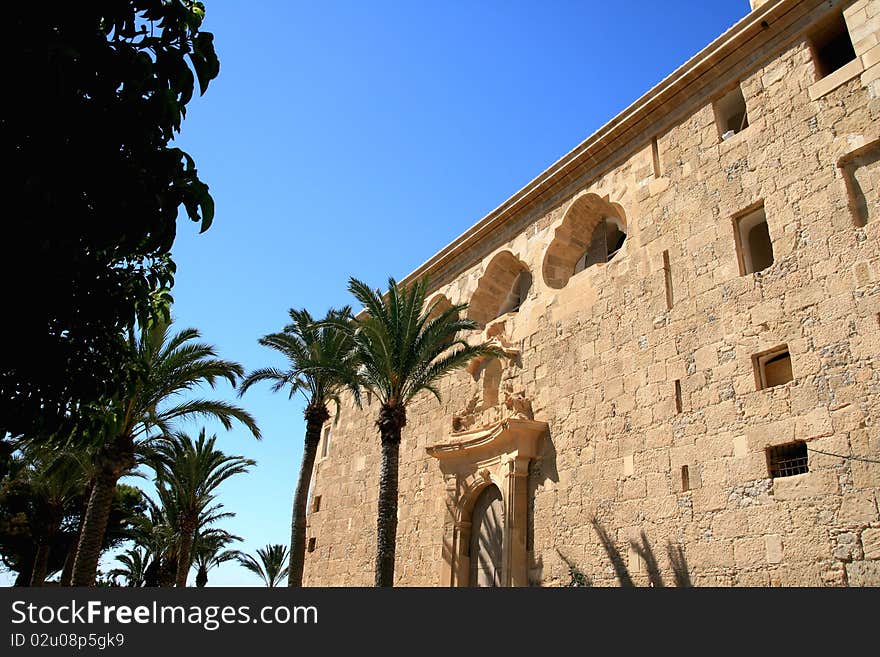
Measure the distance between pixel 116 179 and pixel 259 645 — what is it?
10.4ft

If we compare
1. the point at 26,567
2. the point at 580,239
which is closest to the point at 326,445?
the point at 580,239

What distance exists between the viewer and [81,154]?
14.5 feet

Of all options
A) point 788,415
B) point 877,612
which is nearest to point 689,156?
point 788,415

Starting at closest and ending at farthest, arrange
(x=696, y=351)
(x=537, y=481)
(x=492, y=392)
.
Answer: (x=696, y=351) < (x=537, y=481) < (x=492, y=392)

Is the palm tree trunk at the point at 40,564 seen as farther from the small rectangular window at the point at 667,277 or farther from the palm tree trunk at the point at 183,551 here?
the small rectangular window at the point at 667,277

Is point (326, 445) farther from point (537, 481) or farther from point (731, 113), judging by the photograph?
point (731, 113)

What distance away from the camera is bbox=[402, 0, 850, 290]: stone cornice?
10.6 metres

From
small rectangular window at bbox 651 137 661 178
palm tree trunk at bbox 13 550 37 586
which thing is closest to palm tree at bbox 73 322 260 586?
small rectangular window at bbox 651 137 661 178

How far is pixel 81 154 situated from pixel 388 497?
894 cm

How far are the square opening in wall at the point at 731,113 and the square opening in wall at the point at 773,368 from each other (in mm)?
3814

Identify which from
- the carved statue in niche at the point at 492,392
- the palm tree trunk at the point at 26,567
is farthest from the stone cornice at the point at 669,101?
the palm tree trunk at the point at 26,567

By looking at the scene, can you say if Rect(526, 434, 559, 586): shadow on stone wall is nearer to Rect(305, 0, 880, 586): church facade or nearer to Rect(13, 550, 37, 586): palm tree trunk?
Rect(305, 0, 880, 586): church facade

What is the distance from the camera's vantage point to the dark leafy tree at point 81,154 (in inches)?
161

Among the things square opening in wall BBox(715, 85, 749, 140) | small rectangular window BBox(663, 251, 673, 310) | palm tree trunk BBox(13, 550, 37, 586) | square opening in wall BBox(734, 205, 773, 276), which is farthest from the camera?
palm tree trunk BBox(13, 550, 37, 586)
